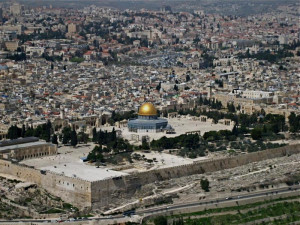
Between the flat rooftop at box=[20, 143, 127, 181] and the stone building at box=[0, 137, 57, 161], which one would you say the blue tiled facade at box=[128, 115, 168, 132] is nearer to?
the flat rooftop at box=[20, 143, 127, 181]

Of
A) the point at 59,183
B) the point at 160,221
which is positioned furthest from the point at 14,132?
the point at 160,221

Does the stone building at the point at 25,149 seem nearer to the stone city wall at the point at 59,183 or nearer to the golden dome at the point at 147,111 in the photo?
the stone city wall at the point at 59,183

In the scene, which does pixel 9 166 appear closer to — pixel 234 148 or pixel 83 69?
pixel 234 148

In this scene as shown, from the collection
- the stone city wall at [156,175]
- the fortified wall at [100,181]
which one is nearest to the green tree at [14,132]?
the fortified wall at [100,181]

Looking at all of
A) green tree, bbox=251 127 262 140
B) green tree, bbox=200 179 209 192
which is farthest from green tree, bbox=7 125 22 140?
green tree, bbox=200 179 209 192

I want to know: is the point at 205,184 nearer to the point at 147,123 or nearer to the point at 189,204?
the point at 189,204

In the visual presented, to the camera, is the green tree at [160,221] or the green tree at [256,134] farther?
the green tree at [256,134]
